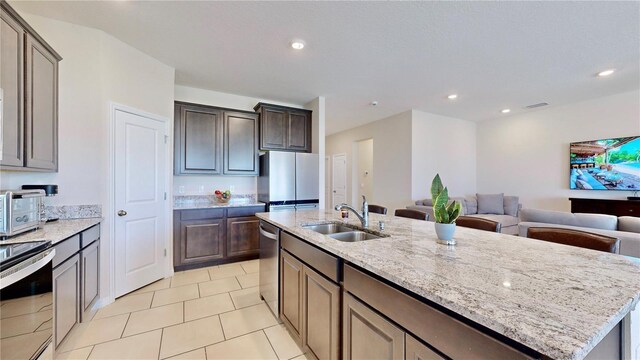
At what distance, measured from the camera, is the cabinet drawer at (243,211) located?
11.9 ft

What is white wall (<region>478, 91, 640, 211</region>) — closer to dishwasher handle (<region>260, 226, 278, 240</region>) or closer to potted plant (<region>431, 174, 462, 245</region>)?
potted plant (<region>431, 174, 462, 245</region>)

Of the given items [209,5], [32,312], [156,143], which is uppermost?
[209,5]

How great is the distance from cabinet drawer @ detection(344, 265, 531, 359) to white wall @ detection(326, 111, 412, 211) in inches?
170

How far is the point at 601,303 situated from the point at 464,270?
368 mm

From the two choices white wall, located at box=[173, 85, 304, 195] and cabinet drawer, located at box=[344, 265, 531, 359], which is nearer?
cabinet drawer, located at box=[344, 265, 531, 359]

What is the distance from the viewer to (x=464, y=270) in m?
1.01

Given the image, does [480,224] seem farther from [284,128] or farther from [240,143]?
[240,143]

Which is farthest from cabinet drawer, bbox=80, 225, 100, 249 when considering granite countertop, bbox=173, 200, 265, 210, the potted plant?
the potted plant

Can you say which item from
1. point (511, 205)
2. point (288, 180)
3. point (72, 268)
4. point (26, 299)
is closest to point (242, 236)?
point (288, 180)

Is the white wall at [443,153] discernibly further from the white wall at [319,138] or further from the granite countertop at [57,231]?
A: the granite countertop at [57,231]

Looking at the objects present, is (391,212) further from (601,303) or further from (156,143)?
(601,303)

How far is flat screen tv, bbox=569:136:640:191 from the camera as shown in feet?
Result: 13.4

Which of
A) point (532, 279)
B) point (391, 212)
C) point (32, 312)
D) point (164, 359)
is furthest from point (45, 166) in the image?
point (391, 212)

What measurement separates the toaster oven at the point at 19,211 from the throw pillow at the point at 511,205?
6.86 metres
